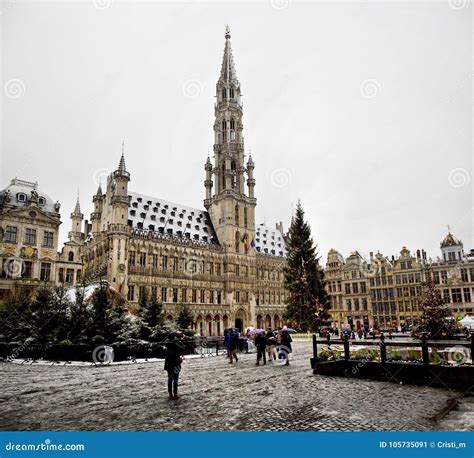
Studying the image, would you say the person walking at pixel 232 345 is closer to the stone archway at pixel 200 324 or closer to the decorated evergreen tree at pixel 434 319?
the decorated evergreen tree at pixel 434 319

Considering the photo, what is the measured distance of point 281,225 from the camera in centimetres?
9994

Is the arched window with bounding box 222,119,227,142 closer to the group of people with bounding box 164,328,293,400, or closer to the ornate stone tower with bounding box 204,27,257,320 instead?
the ornate stone tower with bounding box 204,27,257,320

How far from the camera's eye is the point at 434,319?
24281 mm

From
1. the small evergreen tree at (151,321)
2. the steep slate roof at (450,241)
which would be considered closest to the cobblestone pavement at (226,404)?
the small evergreen tree at (151,321)

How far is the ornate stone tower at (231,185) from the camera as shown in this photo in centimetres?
7169

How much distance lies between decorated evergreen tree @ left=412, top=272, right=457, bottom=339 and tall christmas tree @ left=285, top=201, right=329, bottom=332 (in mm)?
18712

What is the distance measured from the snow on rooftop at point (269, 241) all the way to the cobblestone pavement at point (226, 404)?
6923 cm

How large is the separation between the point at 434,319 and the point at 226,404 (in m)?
19.6

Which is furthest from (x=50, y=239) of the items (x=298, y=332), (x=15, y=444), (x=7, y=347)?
(x=15, y=444)

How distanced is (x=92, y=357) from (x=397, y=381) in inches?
618

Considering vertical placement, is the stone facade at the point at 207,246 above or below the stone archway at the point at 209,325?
above

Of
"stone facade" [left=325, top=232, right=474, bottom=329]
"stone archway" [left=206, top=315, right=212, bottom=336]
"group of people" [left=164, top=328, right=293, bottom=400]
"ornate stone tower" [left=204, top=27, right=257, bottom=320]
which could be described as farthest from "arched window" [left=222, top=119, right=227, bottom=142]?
"group of people" [left=164, top=328, right=293, bottom=400]

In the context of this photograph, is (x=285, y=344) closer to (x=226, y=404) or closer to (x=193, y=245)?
(x=226, y=404)

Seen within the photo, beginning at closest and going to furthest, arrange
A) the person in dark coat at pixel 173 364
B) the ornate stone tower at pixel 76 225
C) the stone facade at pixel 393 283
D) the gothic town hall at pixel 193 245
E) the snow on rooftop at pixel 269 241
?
the person in dark coat at pixel 173 364 → the gothic town hall at pixel 193 245 → the stone facade at pixel 393 283 → the ornate stone tower at pixel 76 225 → the snow on rooftop at pixel 269 241
